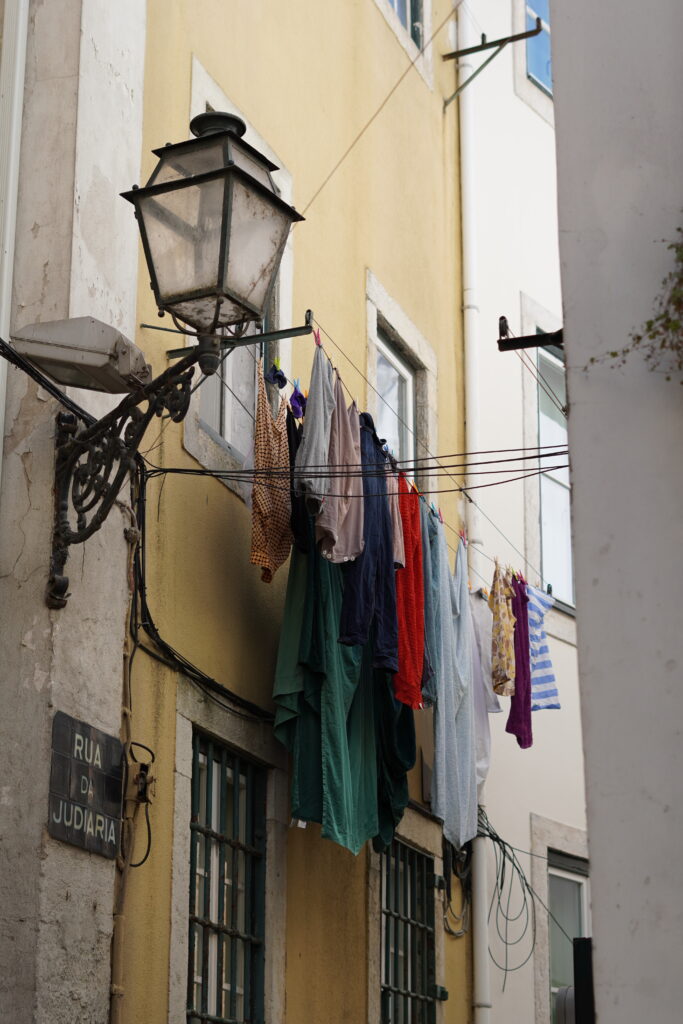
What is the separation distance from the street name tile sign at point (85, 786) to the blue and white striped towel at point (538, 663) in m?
4.64

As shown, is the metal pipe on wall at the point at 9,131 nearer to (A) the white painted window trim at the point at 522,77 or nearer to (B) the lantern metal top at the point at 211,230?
(B) the lantern metal top at the point at 211,230

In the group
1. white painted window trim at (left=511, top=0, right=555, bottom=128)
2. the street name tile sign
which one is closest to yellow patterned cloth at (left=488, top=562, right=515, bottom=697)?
the street name tile sign

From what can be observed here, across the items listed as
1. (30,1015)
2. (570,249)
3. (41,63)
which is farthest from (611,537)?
(41,63)

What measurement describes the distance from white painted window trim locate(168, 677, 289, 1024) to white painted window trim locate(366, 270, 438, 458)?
3058 millimetres

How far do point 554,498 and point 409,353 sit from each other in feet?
8.38

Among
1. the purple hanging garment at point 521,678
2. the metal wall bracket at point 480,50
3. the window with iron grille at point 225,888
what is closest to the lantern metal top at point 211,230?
the window with iron grille at point 225,888

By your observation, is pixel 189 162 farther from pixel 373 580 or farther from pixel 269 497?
pixel 373 580

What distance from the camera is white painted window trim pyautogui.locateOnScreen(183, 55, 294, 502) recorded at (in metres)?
8.55

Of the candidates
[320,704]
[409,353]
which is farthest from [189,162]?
[409,353]

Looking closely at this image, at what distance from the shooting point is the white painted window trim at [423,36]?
40.5 ft

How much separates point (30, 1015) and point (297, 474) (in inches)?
114

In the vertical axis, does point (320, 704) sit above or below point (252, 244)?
below

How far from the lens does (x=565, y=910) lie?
12938mm

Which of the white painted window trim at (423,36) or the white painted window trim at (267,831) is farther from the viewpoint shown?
the white painted window trim at (423,36)
